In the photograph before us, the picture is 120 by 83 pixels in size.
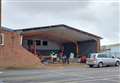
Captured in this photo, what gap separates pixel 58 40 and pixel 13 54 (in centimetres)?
1779

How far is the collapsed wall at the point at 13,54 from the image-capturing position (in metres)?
32.3

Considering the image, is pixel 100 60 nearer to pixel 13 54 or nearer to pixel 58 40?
pixel 13 54

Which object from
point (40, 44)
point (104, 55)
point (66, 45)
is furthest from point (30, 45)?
point (104, 55)

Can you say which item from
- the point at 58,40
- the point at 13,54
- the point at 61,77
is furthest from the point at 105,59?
the point at 58,40

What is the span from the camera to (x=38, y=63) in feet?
114

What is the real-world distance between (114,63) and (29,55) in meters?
9.77

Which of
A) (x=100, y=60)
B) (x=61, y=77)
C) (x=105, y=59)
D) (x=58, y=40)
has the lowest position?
(x=61, y=77)

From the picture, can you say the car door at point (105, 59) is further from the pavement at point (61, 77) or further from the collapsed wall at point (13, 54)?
the pavement at point (61, 77)

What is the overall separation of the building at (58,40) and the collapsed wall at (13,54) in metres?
7.03

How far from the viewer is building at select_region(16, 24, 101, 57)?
42.1 meters

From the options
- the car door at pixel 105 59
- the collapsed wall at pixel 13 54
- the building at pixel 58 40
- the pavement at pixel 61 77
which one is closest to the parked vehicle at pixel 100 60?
the car door at pixel 105 59

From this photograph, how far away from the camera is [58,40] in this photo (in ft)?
164

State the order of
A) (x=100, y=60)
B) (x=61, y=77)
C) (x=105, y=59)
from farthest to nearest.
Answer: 1. (x=105, y=59)
2. (x=100, y=60)
3. (x=61, y=77)

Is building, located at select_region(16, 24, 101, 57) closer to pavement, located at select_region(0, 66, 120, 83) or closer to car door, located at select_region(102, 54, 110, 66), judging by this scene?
car door, located at select_region(102, 54, 110, 66)
